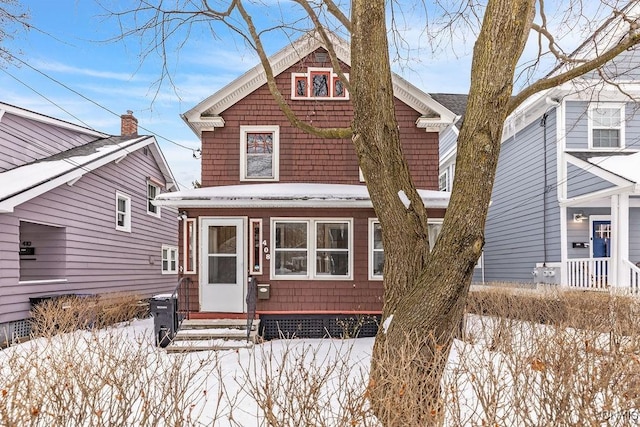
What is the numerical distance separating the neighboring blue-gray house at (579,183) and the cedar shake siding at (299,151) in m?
3.68

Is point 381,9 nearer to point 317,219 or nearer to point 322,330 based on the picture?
point 317,219

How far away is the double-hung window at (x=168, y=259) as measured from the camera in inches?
648

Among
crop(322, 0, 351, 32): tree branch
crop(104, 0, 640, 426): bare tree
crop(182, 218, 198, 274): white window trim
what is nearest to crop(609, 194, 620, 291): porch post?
crop(104, 0, 640, 426): bare tree

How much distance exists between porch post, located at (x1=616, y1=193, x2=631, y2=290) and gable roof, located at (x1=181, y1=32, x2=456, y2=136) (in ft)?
13.4

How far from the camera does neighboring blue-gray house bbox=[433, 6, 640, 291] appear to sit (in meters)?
9.29

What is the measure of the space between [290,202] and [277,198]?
0.29 meters

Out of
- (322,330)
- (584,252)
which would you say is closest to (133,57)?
(322,330)

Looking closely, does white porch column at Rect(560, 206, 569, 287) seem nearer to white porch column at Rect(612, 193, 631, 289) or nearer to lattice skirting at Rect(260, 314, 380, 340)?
white porch column at Rect(612, 193, 631, 289)

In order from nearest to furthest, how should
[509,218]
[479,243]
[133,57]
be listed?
[479,243] → [133,57] → [509,218]

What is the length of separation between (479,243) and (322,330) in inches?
232

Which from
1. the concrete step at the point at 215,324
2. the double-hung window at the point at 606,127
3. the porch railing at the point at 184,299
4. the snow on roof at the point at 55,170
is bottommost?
the concrete step at the point at 215,324

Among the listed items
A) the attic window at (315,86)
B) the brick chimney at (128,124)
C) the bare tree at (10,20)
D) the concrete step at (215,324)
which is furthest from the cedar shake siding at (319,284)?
the brick chimney at (128,124)

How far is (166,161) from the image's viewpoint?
16469 millimetres

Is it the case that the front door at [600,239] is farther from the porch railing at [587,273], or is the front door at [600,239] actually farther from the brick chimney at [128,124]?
the brick chimney at [128,124]
